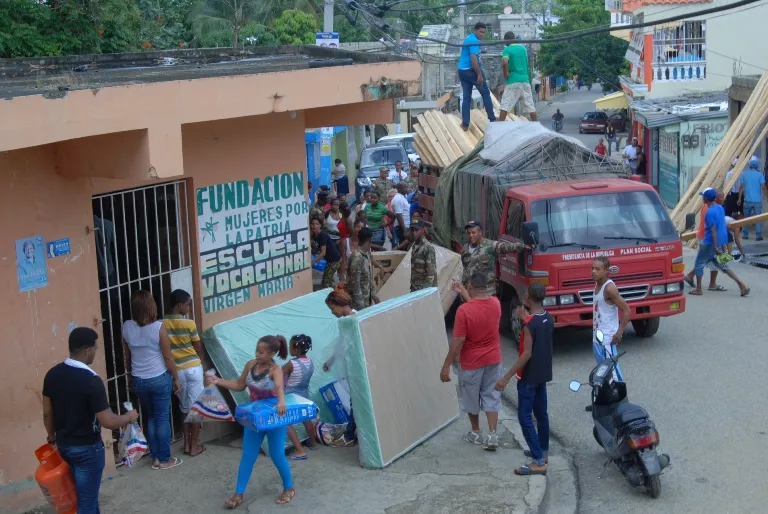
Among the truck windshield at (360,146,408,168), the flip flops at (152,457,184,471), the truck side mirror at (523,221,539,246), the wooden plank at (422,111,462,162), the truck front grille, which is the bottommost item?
the flip flops at (152,457,184,471)

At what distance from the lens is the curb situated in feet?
24.2

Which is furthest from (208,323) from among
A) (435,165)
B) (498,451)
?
(435,165)

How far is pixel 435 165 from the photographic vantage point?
16.3 meters

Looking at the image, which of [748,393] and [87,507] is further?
[748,393]

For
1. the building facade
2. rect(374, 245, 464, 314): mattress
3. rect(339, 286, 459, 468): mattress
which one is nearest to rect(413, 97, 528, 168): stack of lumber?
rect(374, 245, 464, 314): mattress

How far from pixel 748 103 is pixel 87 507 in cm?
1917

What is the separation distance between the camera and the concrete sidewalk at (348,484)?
23.7 feet

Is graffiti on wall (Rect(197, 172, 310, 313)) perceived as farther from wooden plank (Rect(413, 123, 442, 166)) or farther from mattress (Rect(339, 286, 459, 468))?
wooden plank (Rect(413, 123, 442, 166))

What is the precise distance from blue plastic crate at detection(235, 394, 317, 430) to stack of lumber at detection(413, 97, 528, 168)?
922cm

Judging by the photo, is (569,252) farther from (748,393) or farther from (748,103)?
(748,103)

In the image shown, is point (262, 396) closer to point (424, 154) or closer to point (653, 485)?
point (653, 485)

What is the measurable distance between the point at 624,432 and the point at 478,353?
4.39ft

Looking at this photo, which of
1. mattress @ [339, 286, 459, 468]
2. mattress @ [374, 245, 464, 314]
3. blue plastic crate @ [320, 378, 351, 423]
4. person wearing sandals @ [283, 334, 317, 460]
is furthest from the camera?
mattress @ [374, 245, 464, 314]

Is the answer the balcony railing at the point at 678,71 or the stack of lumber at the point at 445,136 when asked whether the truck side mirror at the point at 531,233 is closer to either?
the stack of lumber at the point at 445,136
